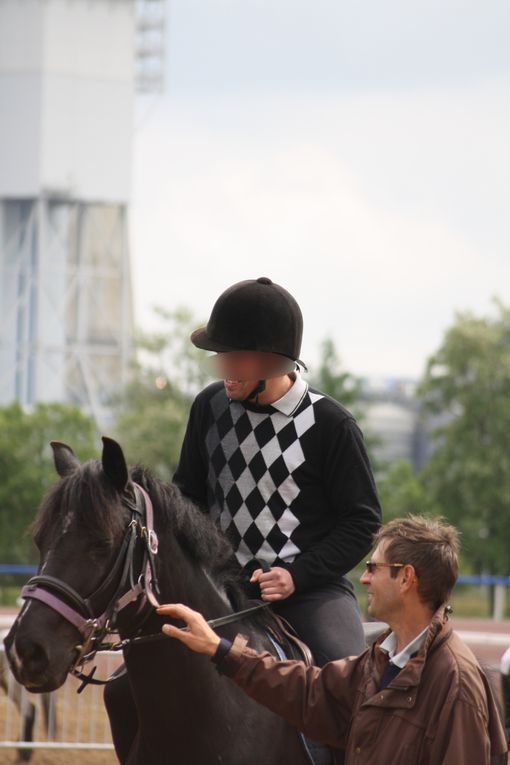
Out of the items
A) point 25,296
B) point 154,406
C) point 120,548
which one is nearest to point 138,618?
point 120,548

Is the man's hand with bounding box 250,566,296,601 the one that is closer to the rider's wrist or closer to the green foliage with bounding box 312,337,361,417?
the rider's wrist

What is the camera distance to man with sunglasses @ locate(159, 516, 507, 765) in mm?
3281

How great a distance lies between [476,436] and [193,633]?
3432 centimetres

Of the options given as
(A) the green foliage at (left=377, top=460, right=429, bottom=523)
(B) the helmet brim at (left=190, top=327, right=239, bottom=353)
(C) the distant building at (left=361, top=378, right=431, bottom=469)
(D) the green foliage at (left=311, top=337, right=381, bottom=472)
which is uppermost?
(B) the helmet brim at (left=190, top=327, right=239, bottom=353)

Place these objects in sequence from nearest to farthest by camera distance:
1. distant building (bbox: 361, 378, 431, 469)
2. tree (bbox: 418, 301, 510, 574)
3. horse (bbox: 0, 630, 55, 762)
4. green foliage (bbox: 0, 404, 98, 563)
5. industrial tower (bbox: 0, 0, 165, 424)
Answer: horse (bbox: 0, 630, 55, 762)
tree (bbox: 418, 301, 510, 574)
green foliage (bbox: 0, 404, 98, 563)
industrial tower (bbox: 0, 0, 165, 424)
distant building (bbox: 361, 378, 431, 469)

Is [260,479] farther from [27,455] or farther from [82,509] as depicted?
[27,455]

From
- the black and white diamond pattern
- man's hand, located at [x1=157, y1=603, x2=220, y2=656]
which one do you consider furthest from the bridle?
the black and white diamond pattern

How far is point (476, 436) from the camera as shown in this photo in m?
37.4

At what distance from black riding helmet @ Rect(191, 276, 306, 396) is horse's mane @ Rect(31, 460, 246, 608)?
1.85 feet

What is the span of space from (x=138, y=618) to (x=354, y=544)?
889mm

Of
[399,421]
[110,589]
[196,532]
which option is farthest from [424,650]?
[399,421]

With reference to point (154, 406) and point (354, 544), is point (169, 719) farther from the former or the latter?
point (154, 406)

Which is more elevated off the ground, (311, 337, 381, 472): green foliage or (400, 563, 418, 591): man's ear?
(400, 563, 418, 591): man's ear

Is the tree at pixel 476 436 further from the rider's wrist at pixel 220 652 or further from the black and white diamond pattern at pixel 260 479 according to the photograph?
the rider's wrist at pixel 220 652
